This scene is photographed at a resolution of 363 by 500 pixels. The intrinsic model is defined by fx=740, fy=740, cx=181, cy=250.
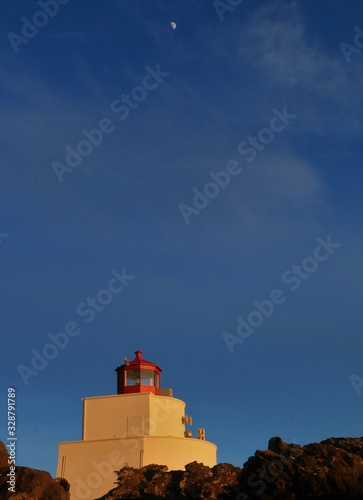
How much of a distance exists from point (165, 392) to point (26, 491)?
1320cm

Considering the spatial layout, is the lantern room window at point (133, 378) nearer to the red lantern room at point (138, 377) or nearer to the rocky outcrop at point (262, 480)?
the red lantern room at point (138, 377)

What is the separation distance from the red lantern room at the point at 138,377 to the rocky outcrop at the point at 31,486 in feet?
33.9

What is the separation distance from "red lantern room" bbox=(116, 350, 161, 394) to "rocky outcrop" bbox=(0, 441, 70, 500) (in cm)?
1032

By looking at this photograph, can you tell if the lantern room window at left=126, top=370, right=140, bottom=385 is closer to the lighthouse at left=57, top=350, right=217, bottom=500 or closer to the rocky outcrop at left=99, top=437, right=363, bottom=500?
the lighthouse at left=57, top=350, right=217, bottom=500

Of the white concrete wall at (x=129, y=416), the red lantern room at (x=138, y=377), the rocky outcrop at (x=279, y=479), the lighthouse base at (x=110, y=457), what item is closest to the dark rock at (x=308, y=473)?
the rocky outcrop at (x=279, y=479)

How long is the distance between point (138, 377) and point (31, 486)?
12.3 m

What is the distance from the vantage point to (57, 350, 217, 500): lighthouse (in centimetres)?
3512

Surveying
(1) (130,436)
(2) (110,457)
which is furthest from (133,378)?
(2) (110,457)

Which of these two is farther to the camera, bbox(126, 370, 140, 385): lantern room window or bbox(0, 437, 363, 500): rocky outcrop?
bbox(126, 370, 140, 385): lantern room window

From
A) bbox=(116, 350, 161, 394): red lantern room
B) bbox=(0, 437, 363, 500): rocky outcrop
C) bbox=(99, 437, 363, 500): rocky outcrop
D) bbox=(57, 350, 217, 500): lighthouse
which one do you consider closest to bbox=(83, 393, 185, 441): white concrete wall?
bbox=(57, 350, 217, 500): lighthouse

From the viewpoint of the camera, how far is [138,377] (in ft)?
→ 127

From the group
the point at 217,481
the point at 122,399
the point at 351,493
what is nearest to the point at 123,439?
the point at 122,399

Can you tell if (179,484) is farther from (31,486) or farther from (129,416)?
(129,416)

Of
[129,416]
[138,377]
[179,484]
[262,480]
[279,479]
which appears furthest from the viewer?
[138,377]
